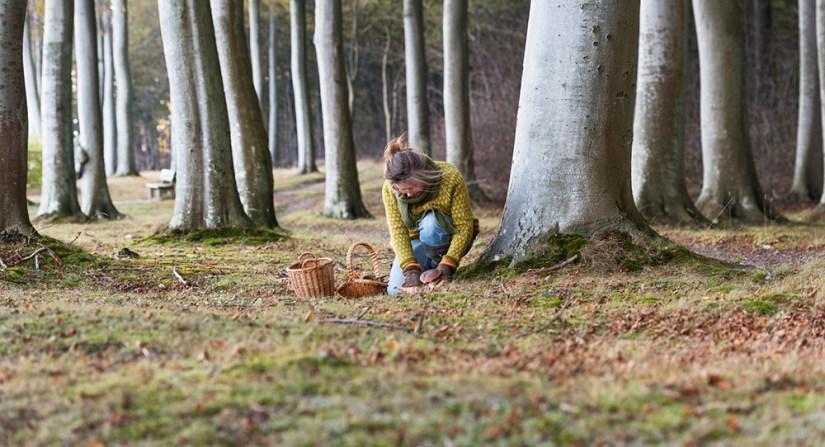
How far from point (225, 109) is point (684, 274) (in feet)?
23.5

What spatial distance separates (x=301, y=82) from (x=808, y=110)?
Answer: 15.3m

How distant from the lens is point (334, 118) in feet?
52.5

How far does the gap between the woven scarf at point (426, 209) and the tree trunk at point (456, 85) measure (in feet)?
36.8

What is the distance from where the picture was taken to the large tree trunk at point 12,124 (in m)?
7.89

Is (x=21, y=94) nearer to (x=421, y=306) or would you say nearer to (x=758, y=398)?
(x=421, y=306)

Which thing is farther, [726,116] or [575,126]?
[726,116]

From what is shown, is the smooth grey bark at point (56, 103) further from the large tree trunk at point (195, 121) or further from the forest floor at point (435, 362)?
the forest floor at point (435, 362)

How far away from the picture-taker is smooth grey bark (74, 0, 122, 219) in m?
16.4

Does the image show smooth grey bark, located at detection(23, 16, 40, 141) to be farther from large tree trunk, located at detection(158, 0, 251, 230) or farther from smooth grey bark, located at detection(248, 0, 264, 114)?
large tree trunk, located at detection(158, 0, 251, 230)

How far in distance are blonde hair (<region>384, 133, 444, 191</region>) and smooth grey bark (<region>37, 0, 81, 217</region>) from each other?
33.9ft

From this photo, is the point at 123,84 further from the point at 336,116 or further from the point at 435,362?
the point at 435,362

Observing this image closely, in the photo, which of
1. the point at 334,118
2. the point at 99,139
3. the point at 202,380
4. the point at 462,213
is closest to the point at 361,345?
the point at 202,380

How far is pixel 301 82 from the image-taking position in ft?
85.6

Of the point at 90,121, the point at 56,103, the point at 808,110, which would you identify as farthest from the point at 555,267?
the point at 808,110
